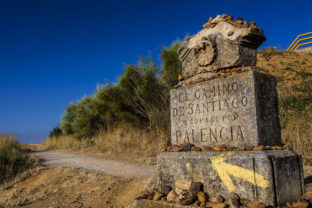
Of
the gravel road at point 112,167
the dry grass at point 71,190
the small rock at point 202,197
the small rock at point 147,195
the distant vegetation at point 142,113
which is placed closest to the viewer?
the small rock at point 202,197

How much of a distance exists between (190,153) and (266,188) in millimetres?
966

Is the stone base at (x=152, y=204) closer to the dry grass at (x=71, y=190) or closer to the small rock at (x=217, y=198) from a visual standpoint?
the small rock at (x=217, y=198)

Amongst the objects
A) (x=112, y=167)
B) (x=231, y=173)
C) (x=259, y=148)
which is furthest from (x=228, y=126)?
(x=112, y=167)

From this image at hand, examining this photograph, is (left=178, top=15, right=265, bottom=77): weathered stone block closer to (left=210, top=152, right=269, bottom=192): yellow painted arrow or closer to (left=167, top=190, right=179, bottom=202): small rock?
(left=210, top=152, right=269, bottom=192): yellow painted arrow

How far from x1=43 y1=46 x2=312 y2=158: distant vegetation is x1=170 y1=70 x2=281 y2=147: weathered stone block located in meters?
4.42

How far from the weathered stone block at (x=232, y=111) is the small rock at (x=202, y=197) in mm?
634

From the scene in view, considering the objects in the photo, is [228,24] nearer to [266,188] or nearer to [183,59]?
[183,59]

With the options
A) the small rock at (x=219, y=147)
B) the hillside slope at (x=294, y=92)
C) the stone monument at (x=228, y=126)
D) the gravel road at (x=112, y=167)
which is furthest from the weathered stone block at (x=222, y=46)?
the gravel road at (x=112, y=167)

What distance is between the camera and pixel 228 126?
2852mm

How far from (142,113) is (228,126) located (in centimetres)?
685

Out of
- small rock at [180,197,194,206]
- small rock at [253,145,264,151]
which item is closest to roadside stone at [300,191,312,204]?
small rock at [253,145,264,151]

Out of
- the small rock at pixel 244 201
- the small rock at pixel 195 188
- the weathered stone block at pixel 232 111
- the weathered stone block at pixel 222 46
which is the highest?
the weathered stone block at pixel 222 46

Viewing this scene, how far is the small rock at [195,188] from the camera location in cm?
270

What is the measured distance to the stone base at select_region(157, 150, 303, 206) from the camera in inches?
90.9
